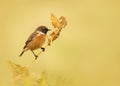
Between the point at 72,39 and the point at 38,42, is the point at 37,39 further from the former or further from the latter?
the point at 72,39

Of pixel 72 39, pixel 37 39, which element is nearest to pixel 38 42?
pixel 37 39

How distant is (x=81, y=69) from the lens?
2.60 meters

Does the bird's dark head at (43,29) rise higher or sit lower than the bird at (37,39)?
higher

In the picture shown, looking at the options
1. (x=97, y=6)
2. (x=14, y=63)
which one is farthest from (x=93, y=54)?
(x=14, y=63)

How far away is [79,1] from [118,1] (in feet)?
0.69

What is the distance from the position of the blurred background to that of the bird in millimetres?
22

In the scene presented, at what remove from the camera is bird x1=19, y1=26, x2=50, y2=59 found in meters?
2.60

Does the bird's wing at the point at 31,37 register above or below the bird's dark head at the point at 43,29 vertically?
below

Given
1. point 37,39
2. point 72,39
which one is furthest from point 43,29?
point 72,39

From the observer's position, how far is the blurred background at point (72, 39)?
8.50ft

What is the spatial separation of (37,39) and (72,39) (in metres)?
0.19

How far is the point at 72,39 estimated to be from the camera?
8.56 feet

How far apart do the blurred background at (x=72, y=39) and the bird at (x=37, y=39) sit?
2 centimetres

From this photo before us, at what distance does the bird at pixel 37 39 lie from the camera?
2.60 metres
